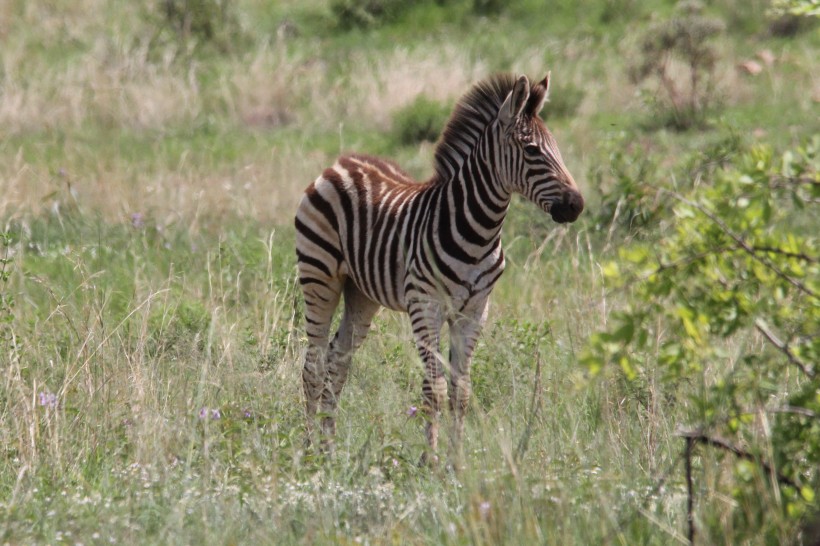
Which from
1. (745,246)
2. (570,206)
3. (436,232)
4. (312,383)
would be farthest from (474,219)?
(745,246)

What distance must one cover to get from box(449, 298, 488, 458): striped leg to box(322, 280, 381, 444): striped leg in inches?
30.2

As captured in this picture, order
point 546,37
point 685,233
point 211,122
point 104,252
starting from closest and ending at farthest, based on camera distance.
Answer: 1. point 685,233
2. point 104,252
3. point 211,122
4. point 546,37

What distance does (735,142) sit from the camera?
10.4 m

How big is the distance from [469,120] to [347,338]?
1.59 meters

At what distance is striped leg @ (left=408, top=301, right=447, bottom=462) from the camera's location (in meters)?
6.29

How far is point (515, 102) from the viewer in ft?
20.7

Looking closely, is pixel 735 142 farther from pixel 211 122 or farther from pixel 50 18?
pixel 50 18

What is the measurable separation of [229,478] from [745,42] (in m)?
16.9

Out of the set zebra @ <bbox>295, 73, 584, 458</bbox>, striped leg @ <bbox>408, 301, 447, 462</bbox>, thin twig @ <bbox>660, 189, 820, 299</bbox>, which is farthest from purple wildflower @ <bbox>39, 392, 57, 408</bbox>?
thin twig @ <bbox>660, 189, 820, 299</bbox>

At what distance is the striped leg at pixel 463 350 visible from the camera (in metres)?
6.21

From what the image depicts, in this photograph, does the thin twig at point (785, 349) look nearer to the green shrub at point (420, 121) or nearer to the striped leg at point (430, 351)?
the striped leg at point (430, 351)

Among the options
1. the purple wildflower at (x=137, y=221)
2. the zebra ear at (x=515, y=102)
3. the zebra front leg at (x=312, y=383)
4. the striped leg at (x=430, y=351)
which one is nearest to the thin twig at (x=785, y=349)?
the striped leg at (x=430, y=351)

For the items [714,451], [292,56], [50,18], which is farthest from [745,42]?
[714,451]

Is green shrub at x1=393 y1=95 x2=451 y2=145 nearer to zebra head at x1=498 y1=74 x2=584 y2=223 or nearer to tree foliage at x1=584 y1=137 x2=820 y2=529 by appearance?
zebra head at x1=498 y1=74 x2=584 y2=223
